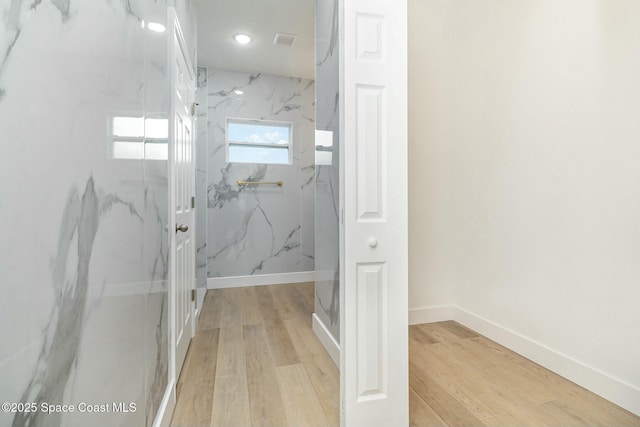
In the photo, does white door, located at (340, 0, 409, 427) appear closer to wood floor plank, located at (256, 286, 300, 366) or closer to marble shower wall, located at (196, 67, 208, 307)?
wood floor plank, located at (256, 286, 300, 366)

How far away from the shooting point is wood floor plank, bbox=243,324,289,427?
1555 mm

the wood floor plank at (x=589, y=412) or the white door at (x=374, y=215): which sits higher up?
the white door at (x=374, y=215)

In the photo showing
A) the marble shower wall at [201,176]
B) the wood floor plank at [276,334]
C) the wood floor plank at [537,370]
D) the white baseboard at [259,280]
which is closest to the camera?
the wood floor plank at [537,370]

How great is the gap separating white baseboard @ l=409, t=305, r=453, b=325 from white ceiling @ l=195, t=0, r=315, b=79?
2.98 metres

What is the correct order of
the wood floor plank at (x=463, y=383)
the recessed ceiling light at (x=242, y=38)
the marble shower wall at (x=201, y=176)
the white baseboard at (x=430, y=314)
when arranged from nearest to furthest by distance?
the wood floor plank at (x=463, y=383) < the white baseboard at (x=430, y=314) < the recessed ceiling light at (x=242, y=38) < the marble shower wall at (x=201, y=176)

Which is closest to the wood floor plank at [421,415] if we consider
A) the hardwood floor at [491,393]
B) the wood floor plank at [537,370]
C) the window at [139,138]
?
the hardwood floor at [491,393]

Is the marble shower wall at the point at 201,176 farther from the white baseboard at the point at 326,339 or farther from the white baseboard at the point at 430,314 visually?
the white baseboard at the point at 430,314

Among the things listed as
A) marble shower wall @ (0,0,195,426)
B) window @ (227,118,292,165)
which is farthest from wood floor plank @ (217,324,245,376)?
window @ (227,118,292,165)

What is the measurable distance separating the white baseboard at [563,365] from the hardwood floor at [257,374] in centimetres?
134

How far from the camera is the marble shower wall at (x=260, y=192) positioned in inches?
156

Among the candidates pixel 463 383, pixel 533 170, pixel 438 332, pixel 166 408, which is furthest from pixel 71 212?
pixel 438 332

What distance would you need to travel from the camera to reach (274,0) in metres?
2.69

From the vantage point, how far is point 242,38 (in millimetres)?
3252
